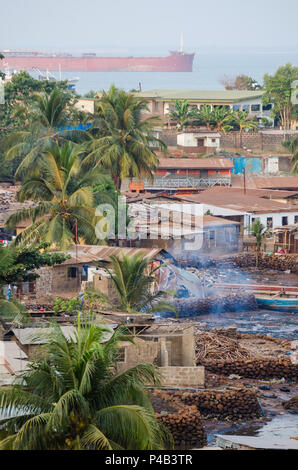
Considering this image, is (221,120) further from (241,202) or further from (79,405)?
(79,405)

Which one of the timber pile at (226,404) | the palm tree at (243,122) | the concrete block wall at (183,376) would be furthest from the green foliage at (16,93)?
the timber pile at (226,404)

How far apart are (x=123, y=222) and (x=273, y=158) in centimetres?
2600

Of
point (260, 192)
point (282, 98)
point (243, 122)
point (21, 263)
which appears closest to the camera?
point (21, 263)

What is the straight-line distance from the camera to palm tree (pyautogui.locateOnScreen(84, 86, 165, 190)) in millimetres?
35594

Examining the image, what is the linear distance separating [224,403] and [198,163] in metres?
31.8

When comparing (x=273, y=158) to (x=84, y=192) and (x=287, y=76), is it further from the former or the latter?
(x=84, y=192)

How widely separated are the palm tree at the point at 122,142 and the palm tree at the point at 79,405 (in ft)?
82.1

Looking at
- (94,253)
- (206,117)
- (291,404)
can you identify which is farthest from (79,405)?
(206,117)

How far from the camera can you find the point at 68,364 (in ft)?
34.1

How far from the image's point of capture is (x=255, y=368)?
1997cm

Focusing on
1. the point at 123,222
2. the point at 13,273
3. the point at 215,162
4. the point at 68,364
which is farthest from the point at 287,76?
the point at 68,364

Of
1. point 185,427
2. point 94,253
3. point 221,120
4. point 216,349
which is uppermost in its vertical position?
point 221,120

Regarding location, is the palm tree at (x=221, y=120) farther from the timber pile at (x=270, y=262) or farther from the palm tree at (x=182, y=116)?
the timber pile at (x=270, y=262)

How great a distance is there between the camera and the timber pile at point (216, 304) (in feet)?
88.3
